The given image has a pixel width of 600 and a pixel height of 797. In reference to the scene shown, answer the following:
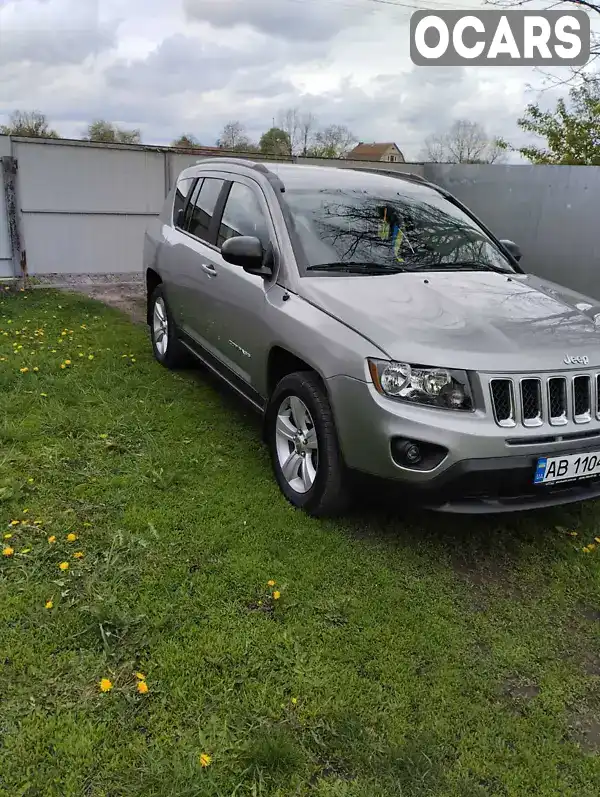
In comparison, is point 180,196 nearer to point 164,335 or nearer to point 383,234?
point 164,335

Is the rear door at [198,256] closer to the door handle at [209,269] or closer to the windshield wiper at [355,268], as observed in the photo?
the door handle at [209,269]

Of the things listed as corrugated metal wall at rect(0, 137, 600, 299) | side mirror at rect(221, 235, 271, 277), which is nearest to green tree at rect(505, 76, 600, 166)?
corrugated metal wall at rect(0, 137, 600, 299)

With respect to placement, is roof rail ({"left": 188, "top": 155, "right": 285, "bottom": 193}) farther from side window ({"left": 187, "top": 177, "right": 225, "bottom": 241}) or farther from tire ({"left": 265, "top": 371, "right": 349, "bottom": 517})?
tire ({"left": 265, "top": 371, "right": 349, "bottom": 517})

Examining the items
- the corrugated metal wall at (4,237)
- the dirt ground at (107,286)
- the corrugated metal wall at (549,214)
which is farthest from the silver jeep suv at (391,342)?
the corrugated metal wall at (4,237)

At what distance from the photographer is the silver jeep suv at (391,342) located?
285 cm

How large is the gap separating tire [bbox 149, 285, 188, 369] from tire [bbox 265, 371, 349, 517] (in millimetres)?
2092

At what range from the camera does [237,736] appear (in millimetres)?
2127

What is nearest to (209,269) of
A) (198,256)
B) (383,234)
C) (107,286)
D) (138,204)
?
(198,256)

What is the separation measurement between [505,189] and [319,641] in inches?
297

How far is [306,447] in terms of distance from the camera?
3.44m

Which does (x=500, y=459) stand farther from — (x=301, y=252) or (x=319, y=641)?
(x=301, y=252)

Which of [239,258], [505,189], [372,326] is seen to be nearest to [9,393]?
[239,258]

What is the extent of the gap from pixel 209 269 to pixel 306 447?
1.71m

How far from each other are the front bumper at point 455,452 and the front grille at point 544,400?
3.0 inches
